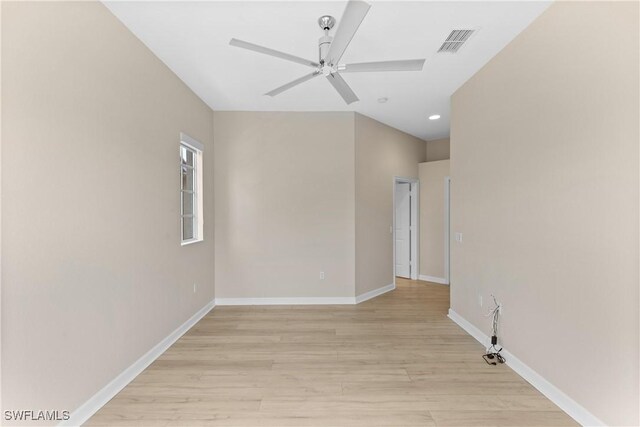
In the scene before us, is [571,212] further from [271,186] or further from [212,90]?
[212,90]

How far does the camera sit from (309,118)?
173 inches

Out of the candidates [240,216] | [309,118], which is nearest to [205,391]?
[240,216]

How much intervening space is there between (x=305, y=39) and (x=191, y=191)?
239cm

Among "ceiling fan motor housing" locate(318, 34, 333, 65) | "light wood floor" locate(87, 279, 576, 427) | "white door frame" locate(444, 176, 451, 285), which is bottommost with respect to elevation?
"light wood floor" locate(87, 279, 576, 427)

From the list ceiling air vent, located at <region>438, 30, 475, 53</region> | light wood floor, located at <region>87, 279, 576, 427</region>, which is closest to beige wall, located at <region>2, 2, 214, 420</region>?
light wood floor, located at <region>87, 279, 576, 427</region>

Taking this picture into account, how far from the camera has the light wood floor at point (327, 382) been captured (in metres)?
1.96

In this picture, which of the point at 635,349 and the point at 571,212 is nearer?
the point at 635,349

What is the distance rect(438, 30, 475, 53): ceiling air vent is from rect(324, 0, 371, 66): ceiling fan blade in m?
1.11

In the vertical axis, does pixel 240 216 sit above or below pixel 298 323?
above

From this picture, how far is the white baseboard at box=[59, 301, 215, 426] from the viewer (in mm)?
1886

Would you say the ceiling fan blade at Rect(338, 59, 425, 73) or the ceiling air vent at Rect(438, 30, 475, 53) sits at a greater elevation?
the ceiling air vent at Rect(438, 30, 475, 53)

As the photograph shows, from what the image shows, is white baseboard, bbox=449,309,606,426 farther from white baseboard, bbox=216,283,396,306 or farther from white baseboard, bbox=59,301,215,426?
white baseboard, bbox=59,301,215,426

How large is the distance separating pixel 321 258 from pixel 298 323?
1.08 m

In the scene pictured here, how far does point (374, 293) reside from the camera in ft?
15.7
